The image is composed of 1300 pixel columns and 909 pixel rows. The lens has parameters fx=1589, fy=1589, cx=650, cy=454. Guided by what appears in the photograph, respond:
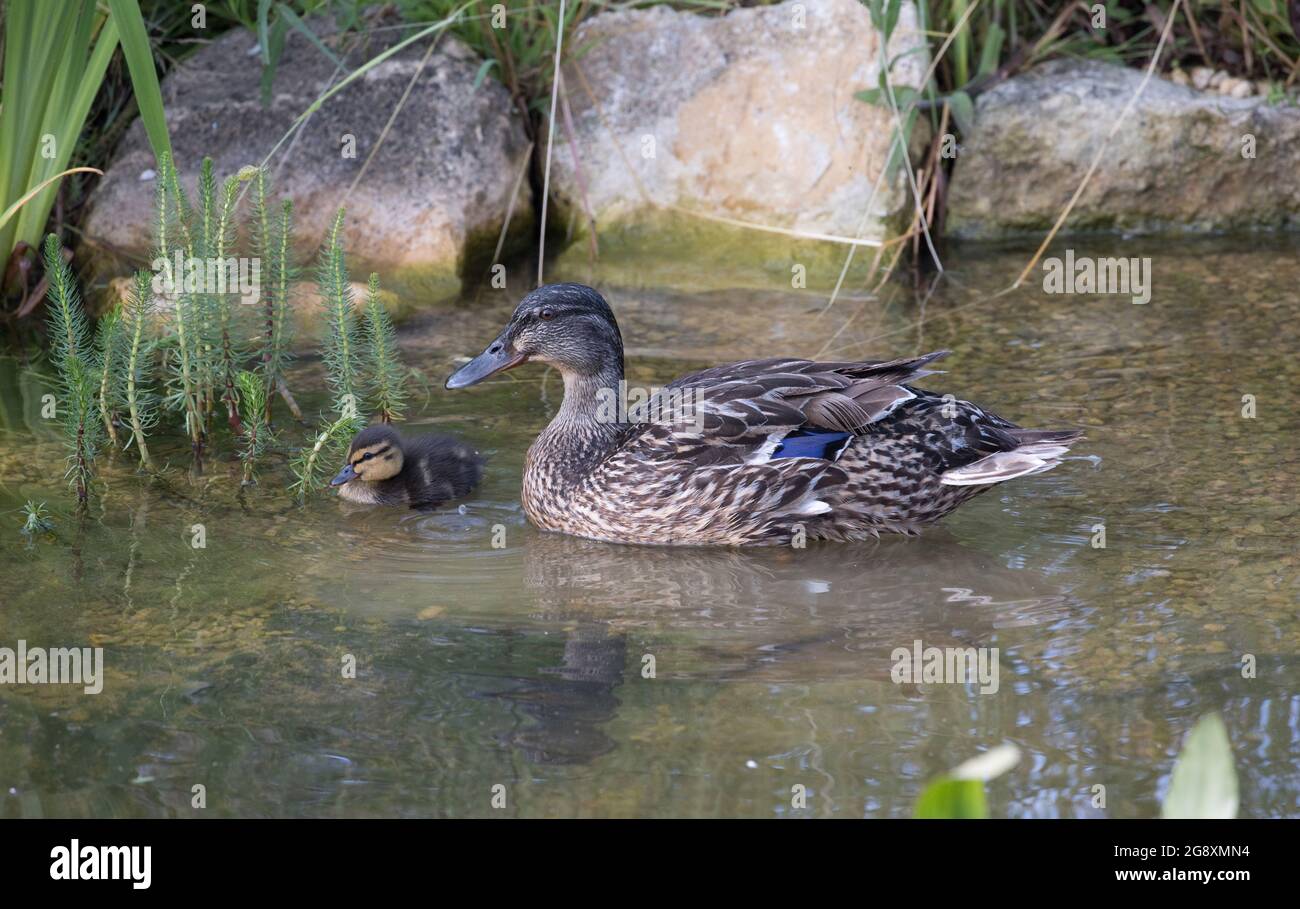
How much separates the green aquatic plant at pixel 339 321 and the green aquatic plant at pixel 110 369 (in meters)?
0.81

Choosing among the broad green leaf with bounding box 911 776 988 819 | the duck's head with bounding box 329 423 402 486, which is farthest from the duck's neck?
the broad green leaf with bounding box 911 776 988 819

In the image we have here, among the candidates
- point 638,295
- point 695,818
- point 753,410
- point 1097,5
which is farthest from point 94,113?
point 695,818

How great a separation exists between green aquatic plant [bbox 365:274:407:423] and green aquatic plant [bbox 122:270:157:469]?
0.85 metres

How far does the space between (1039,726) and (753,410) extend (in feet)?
6.10

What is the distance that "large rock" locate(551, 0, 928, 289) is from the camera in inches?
352

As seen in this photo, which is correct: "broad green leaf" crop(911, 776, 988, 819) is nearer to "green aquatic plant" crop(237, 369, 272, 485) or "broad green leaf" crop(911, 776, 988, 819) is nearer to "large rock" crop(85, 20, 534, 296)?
"green aquatic plant" crop(237, 369, 272, 485)

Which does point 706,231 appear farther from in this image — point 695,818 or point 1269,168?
point 695,818

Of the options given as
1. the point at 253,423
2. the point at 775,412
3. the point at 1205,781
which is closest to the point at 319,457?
the point at 253,423

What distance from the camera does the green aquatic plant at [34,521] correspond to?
5.64 m

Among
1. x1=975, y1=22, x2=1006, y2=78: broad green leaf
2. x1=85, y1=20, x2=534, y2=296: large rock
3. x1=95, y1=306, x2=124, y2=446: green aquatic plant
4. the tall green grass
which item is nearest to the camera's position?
x1=95, y1=306, x2=124, y2=446: green aquatic plant

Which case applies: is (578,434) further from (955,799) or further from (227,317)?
(955,799)

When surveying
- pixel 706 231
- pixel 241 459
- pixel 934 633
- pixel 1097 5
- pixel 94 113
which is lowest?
pixel 934 633

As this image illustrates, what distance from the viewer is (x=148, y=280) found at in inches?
238

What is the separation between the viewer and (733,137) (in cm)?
909
